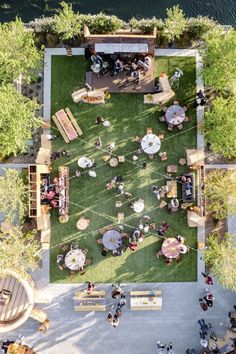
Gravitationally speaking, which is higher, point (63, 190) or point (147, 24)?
point (147, 24)

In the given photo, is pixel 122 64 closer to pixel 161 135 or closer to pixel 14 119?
pixel 161 135

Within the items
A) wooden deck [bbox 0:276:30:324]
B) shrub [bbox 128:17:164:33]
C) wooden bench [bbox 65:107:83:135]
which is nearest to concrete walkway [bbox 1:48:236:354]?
wooden deck [bbox 0:276:30:324]

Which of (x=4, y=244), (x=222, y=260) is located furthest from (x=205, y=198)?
(x=4, y=244)

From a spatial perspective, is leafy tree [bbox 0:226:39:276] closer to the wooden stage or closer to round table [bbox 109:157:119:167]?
round table [bbox 109:157:119:167]

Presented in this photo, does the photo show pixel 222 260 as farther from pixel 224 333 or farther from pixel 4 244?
pixel 4 244

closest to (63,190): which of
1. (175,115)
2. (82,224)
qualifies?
(82,224)
